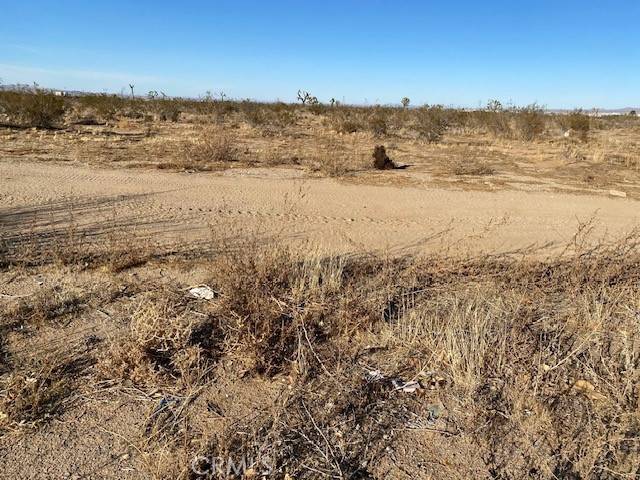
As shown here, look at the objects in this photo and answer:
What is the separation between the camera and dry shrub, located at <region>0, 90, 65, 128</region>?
24328 millimetres

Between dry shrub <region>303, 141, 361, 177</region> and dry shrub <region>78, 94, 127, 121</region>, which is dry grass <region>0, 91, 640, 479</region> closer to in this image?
dry shrub <region>303, 141, 361, 177</region>

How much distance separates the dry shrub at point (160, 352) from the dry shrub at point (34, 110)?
23435 millimetres

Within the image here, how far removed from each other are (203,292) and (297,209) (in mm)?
4844

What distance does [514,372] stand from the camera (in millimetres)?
4039

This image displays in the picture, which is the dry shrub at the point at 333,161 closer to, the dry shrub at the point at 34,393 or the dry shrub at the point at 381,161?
the dry shrub at the point at 381,161

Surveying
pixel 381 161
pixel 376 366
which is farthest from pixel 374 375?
pixel 381 161

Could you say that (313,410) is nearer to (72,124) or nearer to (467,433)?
(467,433)

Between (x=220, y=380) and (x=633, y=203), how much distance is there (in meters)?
11.2

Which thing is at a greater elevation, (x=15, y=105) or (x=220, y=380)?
(x=15, y=105)

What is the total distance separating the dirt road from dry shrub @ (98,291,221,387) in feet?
9.46

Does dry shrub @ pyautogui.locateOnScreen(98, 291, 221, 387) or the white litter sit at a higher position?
dry shrub @ pyautogui.locateOnScreen(98, 291, 221, 387)

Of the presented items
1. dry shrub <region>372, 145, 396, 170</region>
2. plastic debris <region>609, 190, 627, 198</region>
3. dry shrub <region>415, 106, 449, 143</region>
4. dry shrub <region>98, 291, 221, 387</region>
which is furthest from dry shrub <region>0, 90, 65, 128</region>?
dry shrub <region>98, 291, 221, 387</region>

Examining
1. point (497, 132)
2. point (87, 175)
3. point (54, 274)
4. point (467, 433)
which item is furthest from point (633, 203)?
point (497, 132)

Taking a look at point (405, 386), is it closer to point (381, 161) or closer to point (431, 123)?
point (381, 161)
